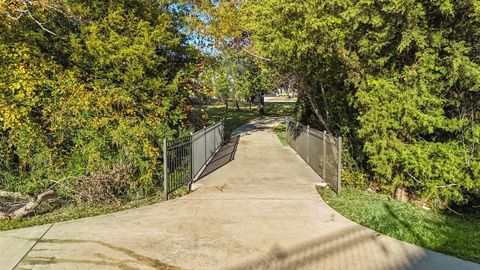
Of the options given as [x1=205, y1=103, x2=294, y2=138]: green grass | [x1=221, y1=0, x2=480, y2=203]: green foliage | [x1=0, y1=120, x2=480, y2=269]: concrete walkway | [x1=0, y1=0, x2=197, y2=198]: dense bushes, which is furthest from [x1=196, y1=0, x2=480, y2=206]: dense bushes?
[x1=205, y1=103, x2=294, y2=138]: green grass

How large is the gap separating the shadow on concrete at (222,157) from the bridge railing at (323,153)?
2667 mm

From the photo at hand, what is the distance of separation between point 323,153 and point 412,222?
341cm

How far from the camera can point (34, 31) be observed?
29.7ft

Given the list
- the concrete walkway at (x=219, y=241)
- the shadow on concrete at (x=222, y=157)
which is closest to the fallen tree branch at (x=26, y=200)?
the concrete walkway at (x=219, y=241)

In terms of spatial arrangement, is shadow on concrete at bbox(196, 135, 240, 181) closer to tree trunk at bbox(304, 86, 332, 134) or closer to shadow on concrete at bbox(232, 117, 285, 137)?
tree trunk at bbox(304, 86, 332, 134)

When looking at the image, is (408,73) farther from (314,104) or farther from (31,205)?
(31,205)

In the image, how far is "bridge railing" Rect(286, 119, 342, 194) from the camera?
8.27 m

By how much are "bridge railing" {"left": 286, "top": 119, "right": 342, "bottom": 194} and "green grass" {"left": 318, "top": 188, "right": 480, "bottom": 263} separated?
48 cm

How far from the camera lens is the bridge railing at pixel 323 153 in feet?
27.1

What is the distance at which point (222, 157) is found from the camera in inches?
536

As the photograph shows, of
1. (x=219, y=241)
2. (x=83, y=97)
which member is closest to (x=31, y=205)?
(x=83, y=97)

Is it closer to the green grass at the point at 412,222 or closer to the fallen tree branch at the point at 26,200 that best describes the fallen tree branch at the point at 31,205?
the fallen tree branch at the point at 26,200

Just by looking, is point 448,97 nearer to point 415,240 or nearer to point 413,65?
point 413,65

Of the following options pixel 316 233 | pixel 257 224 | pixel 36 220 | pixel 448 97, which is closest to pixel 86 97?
pixel 36 220
